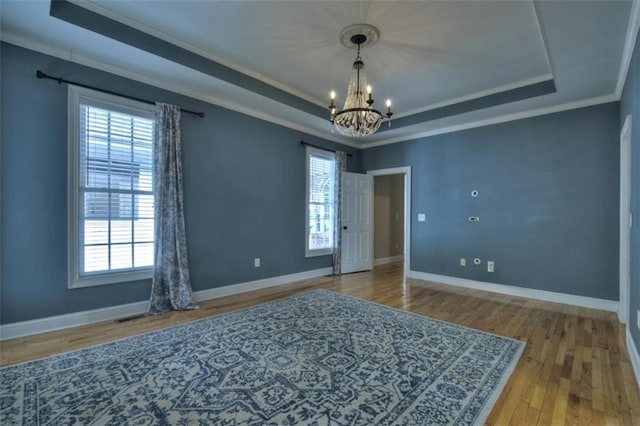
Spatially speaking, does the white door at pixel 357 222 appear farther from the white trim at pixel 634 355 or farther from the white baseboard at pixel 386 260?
the white trim at pixel 634 355

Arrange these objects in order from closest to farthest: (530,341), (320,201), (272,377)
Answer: (272,377), (530,341), (320,201)

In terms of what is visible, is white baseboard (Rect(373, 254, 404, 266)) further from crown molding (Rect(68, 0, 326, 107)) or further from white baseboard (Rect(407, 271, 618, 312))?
crown molding (Rect(68, 0, 326, 107))

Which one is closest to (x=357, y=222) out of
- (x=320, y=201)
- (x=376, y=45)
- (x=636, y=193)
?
(x=320, y=201)

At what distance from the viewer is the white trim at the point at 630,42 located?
214 cm

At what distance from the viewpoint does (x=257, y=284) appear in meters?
4.56

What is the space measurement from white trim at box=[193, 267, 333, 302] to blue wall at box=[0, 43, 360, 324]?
90 mm

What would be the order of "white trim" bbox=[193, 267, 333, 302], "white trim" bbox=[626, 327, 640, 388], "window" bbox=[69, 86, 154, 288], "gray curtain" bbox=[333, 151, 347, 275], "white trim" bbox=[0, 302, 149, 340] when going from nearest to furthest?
"white trim" bbox=[626, 327, 640, 388] → "white trim" bbox=[0, 302, 149, 340] → "window" bbox=[69, 86, 154, 288] → "white trim" bbox=[193, 267, 333, 302] → "gray curtain" bbox=[333, 151, 347, 275]

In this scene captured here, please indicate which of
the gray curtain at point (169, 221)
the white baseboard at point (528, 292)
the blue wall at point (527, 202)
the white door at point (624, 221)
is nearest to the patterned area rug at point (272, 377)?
the gray curtain at point (169, 221)

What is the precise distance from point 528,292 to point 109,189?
5714mm

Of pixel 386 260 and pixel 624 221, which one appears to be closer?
pixel 624 221

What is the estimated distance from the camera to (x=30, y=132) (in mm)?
2746

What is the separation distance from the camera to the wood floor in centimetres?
180

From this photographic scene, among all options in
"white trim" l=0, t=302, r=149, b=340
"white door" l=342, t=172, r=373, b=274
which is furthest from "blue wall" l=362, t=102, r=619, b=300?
"white trim" l=0, t=302, r=149, b=340

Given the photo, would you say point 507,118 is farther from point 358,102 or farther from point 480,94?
point 358,102
